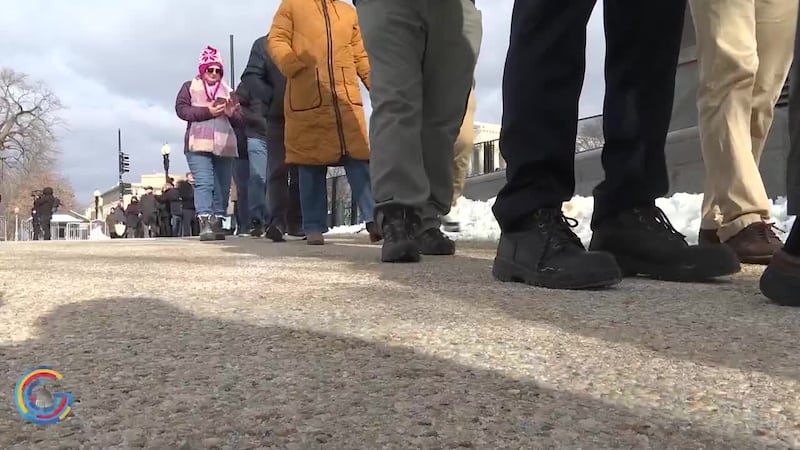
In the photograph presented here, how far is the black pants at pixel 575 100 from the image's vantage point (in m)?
2.01

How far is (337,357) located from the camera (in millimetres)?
1181

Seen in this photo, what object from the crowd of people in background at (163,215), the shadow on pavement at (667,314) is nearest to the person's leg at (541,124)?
the shadow on pavement at (667,314)

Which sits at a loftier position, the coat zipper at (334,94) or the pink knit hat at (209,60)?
the pink knit hat at (209,60)

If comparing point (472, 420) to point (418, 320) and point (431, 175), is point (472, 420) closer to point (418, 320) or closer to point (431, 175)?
point (418, 320)

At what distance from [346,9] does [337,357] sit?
404cm

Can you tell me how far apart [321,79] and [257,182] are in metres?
2.60

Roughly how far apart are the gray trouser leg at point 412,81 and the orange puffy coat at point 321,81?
1364mm

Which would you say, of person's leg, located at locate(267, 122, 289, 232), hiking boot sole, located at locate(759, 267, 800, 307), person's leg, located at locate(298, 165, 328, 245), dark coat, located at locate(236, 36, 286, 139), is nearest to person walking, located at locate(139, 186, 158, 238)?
dark coat, located at locate(236, 36, 286, 139)

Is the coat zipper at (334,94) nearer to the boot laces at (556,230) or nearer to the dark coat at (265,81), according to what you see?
the dark coat at (265,81)

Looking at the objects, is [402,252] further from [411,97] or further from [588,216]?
[588,216]

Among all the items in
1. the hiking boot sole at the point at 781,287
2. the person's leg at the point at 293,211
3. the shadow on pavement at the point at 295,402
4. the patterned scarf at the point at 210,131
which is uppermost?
the patterned scarf at the point at 210,131

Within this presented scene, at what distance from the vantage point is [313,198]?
16.2 ft

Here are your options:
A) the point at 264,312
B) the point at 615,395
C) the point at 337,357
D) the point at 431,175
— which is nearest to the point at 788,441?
the point at 615,395

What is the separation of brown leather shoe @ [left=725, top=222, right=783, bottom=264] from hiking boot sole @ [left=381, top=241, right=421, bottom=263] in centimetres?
125
